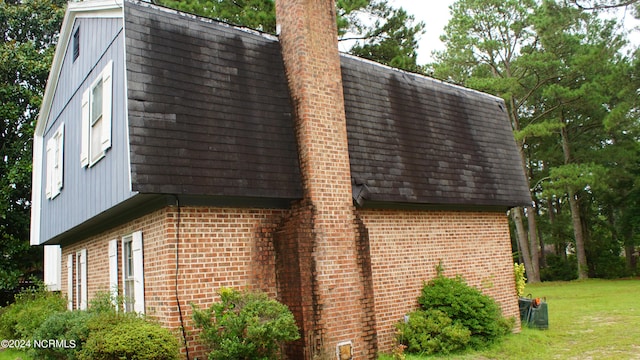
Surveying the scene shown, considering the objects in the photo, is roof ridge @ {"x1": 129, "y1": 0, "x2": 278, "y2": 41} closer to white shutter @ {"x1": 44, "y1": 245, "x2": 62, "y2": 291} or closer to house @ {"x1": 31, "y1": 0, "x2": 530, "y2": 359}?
house @ {"x1": 31, "y1": 0, "x2": 530, "y2": 359}

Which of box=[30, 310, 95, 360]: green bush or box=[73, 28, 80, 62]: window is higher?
box=[73, 28, 80, 62]: window

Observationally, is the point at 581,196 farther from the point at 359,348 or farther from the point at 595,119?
the point at 359,348

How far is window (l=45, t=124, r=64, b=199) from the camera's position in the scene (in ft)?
40.7

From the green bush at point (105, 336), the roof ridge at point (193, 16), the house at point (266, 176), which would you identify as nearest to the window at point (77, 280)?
the house at point (266, 176)

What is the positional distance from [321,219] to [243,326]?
2251 millimetres

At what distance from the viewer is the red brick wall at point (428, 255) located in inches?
392

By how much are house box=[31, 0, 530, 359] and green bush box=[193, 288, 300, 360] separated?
0.47 m

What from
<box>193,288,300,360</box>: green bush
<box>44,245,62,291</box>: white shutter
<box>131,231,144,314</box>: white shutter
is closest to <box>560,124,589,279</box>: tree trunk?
<box>44,245,62,291</box>: white shutter

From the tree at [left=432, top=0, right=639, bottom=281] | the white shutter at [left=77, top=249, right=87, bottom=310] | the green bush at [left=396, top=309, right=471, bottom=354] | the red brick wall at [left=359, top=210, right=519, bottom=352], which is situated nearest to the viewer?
the green bush at [left=396, top=309, right=471, bottom=354]

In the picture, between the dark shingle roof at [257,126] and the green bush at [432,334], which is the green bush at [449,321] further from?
the dark shingle roof at [257,126]

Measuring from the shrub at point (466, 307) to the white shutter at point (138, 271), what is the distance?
A: 207 inches

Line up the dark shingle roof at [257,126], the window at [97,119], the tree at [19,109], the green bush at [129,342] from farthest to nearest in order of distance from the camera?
the tree at [19,109], the window at [97,119], the dark shingle roof at [257,126], the green bush at [129,342]

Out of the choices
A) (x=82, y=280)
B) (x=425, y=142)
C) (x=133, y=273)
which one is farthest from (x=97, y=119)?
(x=425, y=142)

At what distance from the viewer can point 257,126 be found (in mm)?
8875
